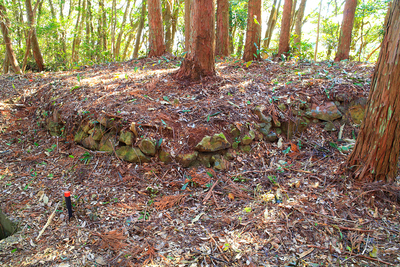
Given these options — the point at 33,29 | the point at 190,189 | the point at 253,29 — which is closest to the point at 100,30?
the point at 33,29

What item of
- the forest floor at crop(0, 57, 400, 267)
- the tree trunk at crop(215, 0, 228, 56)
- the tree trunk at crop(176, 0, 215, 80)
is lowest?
the forest floor at crop(0, 57, 400, 267)

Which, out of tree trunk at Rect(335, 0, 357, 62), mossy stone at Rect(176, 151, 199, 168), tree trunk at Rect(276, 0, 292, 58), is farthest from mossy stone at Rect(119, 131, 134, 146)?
A: tree trunk at Rect(335, 0, 357, 62)

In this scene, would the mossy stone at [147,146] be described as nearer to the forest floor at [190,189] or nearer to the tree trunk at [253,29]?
the forest floor at [190,189]

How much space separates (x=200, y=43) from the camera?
459 cm

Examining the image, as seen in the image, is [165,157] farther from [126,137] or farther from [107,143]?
[107,143]

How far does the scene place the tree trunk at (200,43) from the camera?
4.46 meters

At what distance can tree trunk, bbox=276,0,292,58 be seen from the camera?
6.47 m

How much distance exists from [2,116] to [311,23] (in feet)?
64.6

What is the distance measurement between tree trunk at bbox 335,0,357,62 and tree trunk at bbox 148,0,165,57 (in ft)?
16.4

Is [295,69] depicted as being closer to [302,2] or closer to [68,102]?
[68,102]

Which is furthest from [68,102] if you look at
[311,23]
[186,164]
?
[311,23]

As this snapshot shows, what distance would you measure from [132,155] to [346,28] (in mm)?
6246

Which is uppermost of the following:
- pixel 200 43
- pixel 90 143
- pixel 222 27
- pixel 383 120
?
pixel 222 27

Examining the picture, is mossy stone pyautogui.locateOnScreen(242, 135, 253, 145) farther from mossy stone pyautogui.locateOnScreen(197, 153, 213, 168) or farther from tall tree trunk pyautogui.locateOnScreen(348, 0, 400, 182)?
tall tree trunk pyautogui.locateOnScreen(348, 0, 400, 182)
